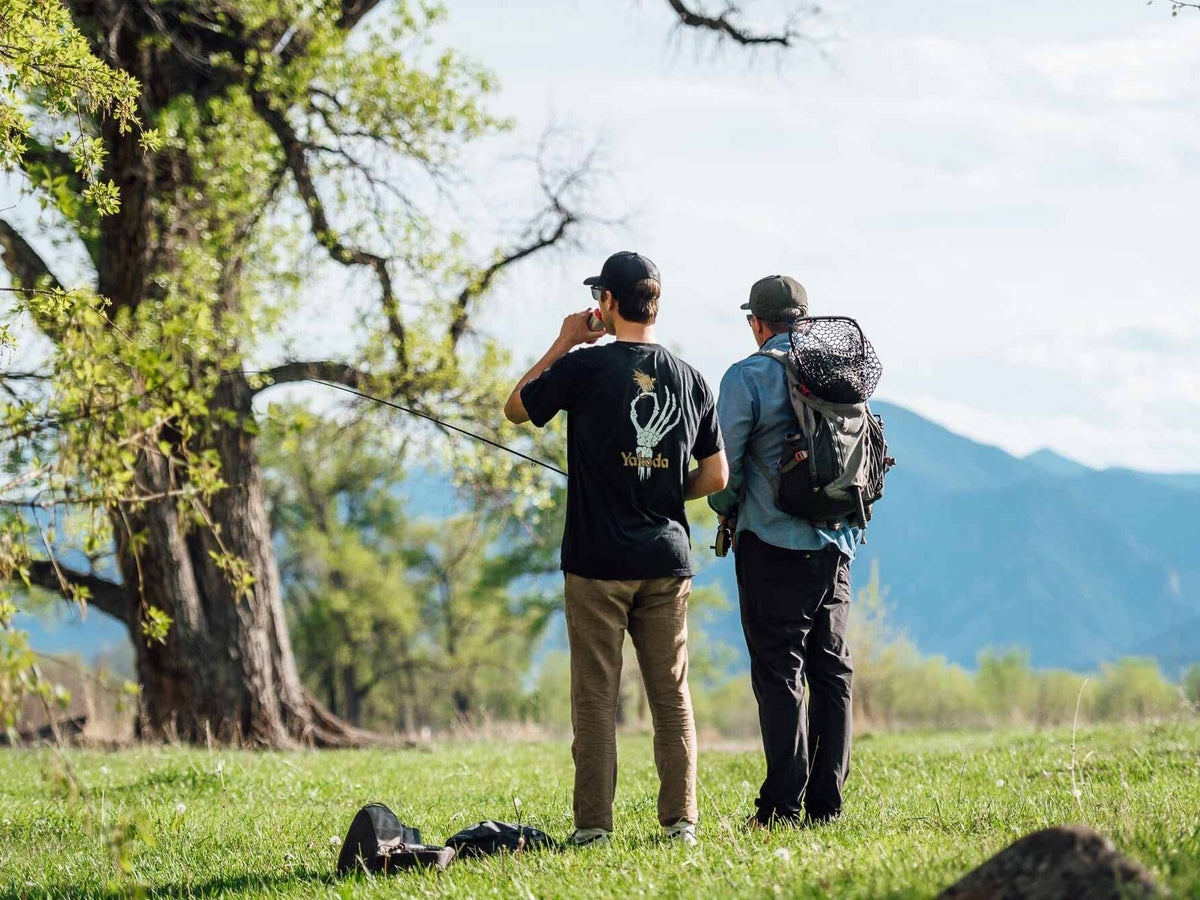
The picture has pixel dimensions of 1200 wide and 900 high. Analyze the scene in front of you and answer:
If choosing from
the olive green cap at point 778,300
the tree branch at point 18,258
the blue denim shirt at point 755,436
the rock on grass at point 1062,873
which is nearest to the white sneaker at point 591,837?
the blue denim shirt at point 755,436

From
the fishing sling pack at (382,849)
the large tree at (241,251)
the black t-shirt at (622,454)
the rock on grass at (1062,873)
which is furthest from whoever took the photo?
the large tree at (241,251)

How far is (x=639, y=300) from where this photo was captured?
4.84 m

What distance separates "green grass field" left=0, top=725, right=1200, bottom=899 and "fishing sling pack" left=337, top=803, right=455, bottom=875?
0.12 meters

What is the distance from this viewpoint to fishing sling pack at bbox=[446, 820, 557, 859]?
472 centimetres

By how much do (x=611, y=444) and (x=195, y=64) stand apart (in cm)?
1066

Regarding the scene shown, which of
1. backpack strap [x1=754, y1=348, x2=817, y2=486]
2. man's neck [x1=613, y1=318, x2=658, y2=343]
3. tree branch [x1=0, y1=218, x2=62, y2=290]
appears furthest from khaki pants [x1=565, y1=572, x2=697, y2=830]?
tree branch [x1=0, y1=218, x2=62, y2=290]

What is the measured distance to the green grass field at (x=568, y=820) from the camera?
3908 mm

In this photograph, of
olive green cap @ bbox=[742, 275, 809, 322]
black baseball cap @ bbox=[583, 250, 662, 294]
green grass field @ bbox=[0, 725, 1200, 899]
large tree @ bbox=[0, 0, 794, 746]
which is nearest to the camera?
green grass field @ bbox=[0, 725, 1200, 899]

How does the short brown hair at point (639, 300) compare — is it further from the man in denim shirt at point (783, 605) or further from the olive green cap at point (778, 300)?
the olive green cap at point (778, 300)

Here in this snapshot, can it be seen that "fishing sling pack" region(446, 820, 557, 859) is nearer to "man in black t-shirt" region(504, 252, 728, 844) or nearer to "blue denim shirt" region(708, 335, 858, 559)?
"man in black t-shirt" region(504, 252, 728, 844)

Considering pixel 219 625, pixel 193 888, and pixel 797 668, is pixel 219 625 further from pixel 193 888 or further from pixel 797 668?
pixel 797 668

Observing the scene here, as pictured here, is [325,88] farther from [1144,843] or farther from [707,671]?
[707,671]

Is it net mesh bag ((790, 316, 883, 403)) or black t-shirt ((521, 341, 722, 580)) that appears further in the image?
net mesh bag ((790, 316, 883, 403))

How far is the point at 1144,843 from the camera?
383 cm
